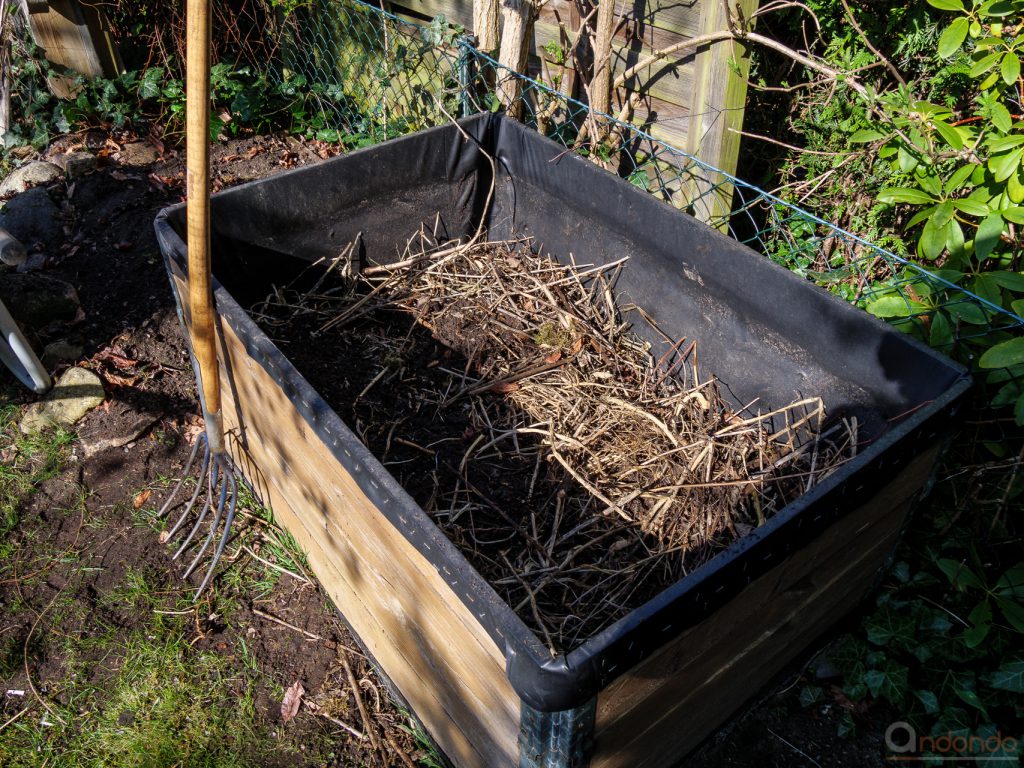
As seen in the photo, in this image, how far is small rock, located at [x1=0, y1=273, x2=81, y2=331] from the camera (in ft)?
10.6

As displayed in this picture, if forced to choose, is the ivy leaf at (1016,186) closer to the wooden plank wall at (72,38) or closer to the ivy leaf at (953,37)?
the ivy leaf at (953,37)

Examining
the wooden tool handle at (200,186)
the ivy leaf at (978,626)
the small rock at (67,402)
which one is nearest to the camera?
the wooden tool handle at (200,186)

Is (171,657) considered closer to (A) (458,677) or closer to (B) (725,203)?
(A) (458,677)

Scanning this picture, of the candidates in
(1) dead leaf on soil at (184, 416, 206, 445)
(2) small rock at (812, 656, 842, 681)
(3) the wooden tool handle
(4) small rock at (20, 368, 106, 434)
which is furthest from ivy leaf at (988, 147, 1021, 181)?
(4) small rock at (20, 368, 106, 434)

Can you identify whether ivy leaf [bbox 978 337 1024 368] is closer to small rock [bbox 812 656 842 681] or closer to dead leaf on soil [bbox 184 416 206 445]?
small rock [bbox 812 656 842 681]

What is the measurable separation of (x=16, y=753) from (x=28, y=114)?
3.34 metres

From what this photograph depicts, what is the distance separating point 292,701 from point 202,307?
3.62 feet

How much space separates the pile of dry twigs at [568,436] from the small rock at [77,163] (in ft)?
5.92

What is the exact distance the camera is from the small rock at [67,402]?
2951 millimetres

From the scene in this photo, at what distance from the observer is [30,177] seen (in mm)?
3822

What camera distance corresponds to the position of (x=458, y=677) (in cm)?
161

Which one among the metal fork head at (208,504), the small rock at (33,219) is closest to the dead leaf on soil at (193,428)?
the metal fork head at (208,504)

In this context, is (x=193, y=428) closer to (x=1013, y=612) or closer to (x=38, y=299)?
(x=38, y=299)

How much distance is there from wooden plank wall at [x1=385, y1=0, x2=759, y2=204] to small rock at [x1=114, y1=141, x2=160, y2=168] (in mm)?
2006
